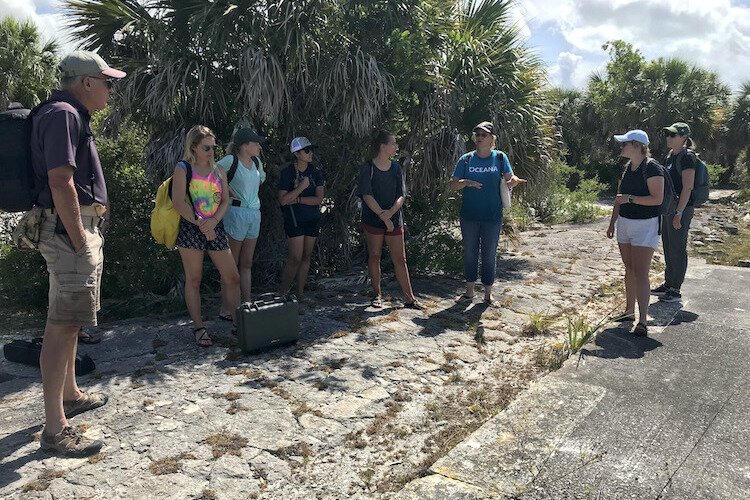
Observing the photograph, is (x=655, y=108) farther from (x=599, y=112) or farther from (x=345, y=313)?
(x=345, y=313)

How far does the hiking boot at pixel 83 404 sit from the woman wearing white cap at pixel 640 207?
406 cm

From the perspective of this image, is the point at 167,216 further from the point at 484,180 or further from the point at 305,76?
the point at 484,180

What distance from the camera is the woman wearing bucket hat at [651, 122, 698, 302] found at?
6.07 meters

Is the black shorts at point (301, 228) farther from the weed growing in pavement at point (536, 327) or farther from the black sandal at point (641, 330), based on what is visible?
the black sandal at point (641, 330)

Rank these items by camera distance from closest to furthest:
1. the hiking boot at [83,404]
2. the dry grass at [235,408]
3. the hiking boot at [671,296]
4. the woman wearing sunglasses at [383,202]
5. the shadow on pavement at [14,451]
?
1. the shadow on pavement at [14,451]
2. the hiking boot at [83,404]
3. the dry grass at [235,408]
4. the woman wearing sunglasses at [383,202]
5. the hiking boot at [671,296]

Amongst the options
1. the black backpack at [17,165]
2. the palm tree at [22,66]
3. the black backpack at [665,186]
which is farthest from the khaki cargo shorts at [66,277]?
the palm tree at [22,66]

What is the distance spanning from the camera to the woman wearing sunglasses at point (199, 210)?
4.43 metres

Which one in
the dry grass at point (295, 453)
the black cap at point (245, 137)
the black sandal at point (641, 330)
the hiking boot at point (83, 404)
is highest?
the black cap at point (245, 137)

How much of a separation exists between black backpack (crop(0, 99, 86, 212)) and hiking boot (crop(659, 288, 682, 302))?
5.69 meters

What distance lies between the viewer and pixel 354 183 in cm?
714

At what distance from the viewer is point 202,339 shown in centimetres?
471

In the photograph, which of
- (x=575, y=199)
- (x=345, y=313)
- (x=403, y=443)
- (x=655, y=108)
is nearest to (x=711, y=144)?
(x=655, y=108)

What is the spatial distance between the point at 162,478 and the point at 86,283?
102 centimetres

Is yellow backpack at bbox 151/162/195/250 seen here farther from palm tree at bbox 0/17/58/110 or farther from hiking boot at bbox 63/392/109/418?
palm tree at bbox 0/17/58/110
